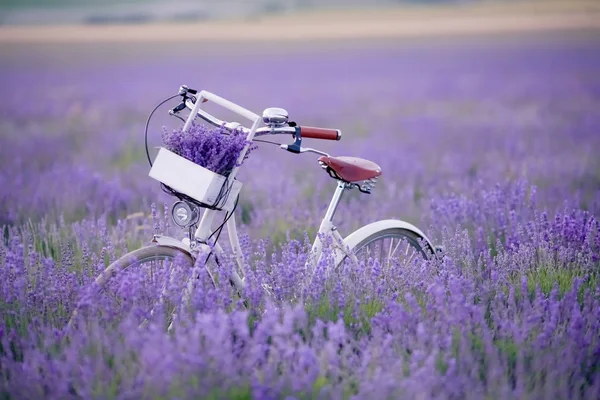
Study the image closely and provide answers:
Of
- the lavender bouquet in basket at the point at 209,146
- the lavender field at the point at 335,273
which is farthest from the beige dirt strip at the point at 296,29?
the lavender bouquet in basket at the point at 209,146

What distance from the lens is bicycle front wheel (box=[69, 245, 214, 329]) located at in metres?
3.00

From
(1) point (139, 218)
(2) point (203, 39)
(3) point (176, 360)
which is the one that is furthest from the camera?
(2) point (203, 39)

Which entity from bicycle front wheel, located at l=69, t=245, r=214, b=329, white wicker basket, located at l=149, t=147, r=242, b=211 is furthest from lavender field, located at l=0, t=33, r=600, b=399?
white wicker basket, located at l=149, t=147, r=242, b=211

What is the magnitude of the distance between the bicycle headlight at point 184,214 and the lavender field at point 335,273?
0.67 ft

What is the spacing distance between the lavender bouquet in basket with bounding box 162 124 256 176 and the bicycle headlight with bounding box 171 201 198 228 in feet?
0.62

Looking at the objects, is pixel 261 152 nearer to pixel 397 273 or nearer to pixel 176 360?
pixel 397 273

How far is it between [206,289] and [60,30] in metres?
34.6

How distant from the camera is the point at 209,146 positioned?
314 centimetres

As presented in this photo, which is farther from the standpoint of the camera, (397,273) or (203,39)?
(203,39)

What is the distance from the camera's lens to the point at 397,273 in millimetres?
3621

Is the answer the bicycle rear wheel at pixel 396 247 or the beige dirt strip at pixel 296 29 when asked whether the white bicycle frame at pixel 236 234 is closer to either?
the bicycle rear wheel at pixel 396 247

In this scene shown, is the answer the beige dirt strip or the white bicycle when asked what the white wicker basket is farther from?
the beige dirt strip

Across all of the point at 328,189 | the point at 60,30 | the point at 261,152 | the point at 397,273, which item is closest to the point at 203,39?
the point at 60,30

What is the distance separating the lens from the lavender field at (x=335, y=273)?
104 inches
